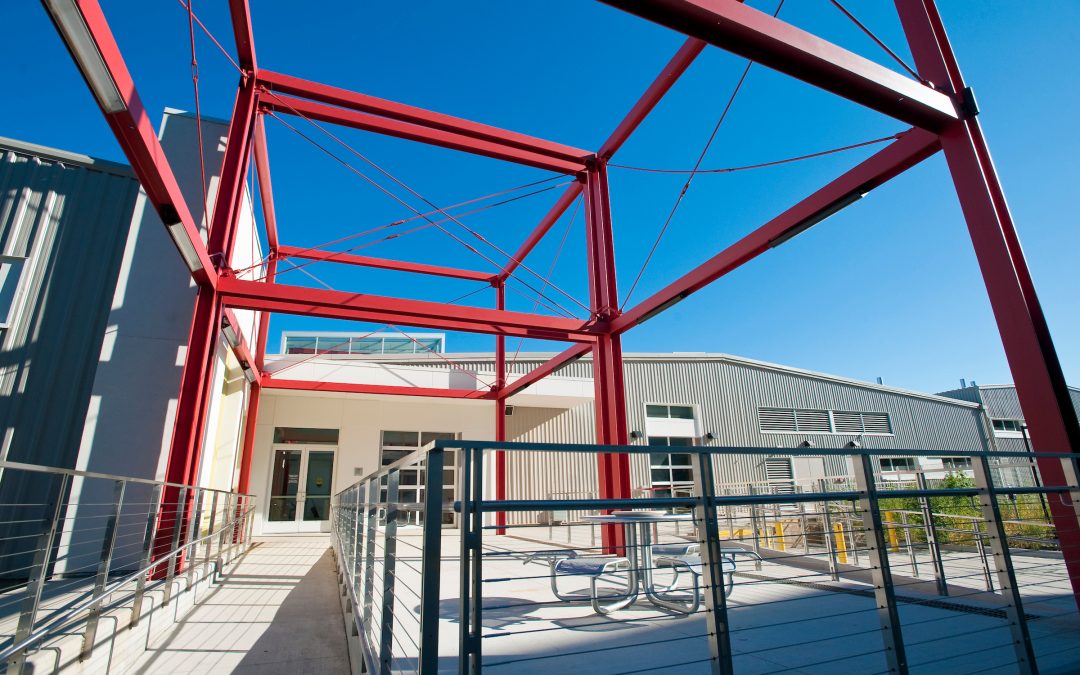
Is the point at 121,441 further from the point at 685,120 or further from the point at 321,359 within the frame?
the point at 685,120

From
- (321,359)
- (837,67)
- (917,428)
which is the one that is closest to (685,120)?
(837,67)

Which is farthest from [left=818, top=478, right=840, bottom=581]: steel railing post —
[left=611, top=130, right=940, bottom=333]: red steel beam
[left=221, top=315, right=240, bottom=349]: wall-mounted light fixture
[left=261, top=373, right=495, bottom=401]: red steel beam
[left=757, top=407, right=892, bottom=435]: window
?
[left=757, top=407, right=892, bottom=435]: window

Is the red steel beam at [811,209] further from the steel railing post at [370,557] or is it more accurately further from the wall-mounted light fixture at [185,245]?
the wall-mounted light fixture at [185,245]

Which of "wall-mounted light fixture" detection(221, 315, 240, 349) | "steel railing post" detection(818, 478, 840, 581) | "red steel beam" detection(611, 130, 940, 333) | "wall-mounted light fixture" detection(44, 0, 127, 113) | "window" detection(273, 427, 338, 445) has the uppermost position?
"red steel beam" detection(611, 130, 940, 333)

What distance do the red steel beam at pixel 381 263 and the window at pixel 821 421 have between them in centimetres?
1246

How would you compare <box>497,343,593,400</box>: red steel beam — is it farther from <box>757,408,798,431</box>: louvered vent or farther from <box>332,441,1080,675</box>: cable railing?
<box>757,408,798,431</box>: louvered vent

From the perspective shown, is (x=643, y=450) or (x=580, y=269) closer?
(x=643, y=450)

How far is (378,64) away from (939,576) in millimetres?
10608

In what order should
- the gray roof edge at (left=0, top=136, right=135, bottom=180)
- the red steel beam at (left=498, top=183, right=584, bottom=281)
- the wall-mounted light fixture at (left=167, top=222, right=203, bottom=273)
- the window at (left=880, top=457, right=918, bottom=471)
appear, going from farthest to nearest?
the window at (left=880, top=457, right=918, bottom=471), the red steel beam at (left=498, top=183, right=584, bottom=281), the gray roof edge at (left=0, top=136, right=135, bottom=180), the wall-mounted light fixture at (left=167, top=222, right=203, bottom=273)

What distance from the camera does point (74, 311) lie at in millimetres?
6676

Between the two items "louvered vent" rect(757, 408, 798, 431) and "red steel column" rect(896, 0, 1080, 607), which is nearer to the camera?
"red steel column" rect(896, 0, 1080, 607)

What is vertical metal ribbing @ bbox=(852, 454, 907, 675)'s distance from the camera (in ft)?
7.28

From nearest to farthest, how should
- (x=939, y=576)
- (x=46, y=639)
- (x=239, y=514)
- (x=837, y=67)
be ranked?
(x=46, y=639) < (x=837, y=67) < (x=939, y=576) < (x=239, y=514)

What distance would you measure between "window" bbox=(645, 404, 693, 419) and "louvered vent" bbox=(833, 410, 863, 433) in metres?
6.97
